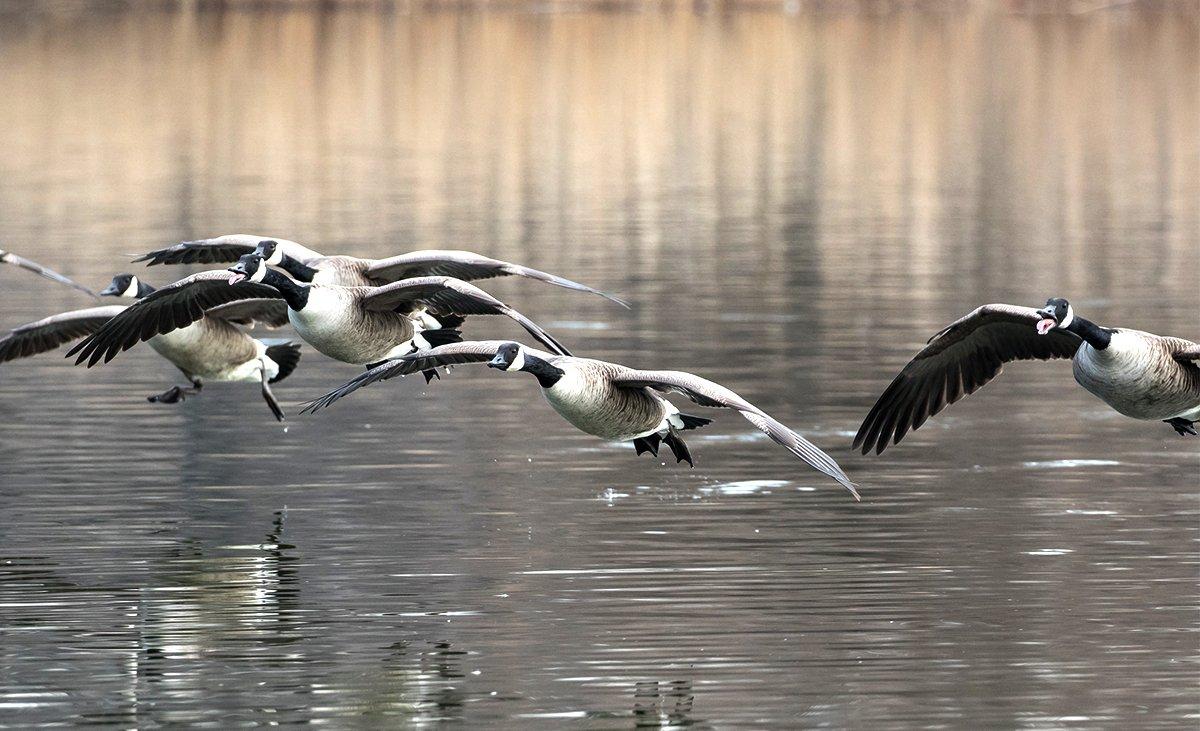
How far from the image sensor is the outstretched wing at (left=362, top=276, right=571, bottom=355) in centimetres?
1878

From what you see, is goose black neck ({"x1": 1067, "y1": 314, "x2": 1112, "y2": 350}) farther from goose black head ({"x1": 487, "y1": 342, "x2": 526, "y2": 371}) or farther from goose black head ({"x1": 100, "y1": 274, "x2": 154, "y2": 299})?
goose black head ({"x1": 100, "y1": 274, "x2": 154, "y2": 299})

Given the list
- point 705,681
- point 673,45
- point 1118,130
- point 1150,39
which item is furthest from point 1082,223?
point 1150,39

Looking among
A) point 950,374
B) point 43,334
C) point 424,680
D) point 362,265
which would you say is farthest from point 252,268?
point 43,334

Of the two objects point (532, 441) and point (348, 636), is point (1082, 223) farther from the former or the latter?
point (348, 636)

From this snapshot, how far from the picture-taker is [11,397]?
2917 centimetres

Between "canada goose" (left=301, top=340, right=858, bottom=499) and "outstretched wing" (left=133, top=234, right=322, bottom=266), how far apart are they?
310cm

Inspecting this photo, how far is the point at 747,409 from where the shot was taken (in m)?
16.0

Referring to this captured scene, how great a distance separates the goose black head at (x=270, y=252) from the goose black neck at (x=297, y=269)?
8 centimetres

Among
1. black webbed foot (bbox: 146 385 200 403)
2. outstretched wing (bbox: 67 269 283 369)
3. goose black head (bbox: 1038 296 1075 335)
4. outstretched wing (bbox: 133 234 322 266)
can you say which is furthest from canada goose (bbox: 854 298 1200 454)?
black webbed foot (bbox: 146 385 200 403)

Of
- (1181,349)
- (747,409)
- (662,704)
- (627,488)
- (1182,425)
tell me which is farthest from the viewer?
(627,488)

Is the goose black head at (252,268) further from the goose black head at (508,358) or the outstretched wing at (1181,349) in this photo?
the outstretched wing at (1181,349)

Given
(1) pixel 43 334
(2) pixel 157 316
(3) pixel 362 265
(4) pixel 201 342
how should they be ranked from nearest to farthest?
(3) pixel 362 265 < (2) pixel 157 316 < (4) pixel 201 342 < (1) pixel 43 334

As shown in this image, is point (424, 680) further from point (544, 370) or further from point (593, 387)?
point (593, 387)

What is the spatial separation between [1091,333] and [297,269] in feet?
21.5
